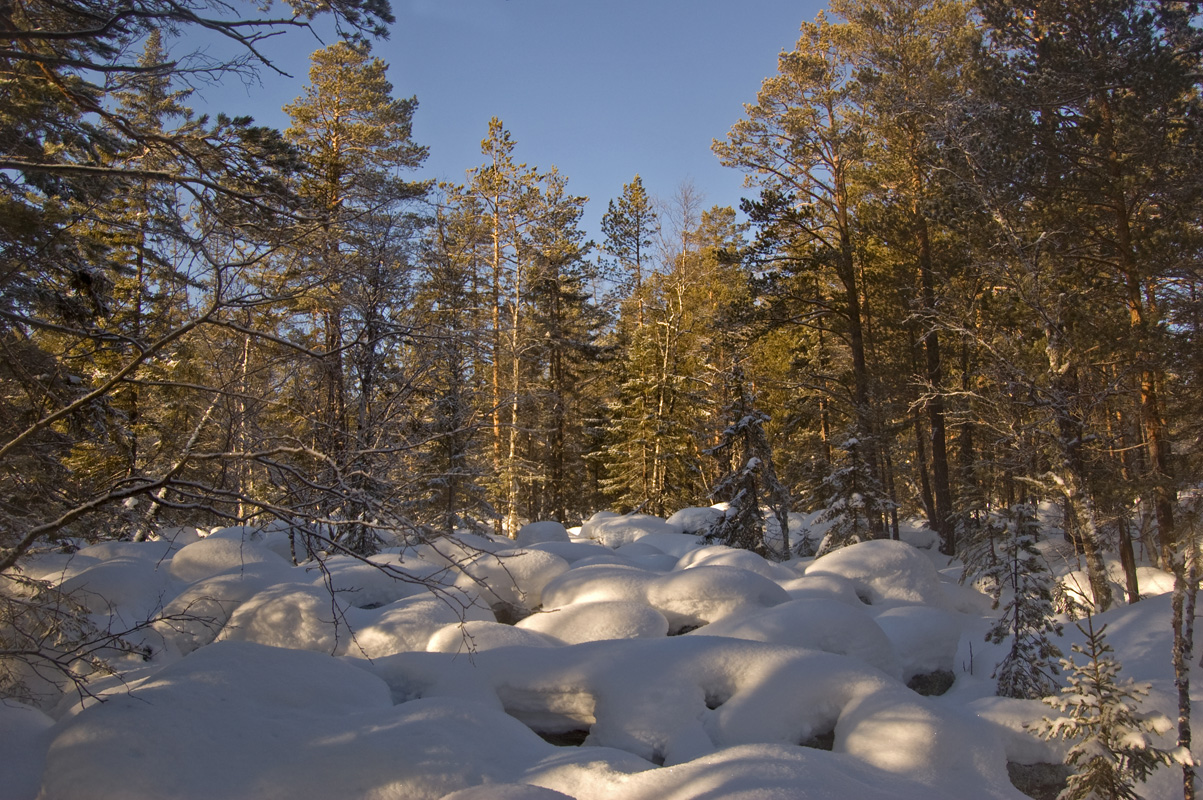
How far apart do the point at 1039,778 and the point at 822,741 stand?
161cm

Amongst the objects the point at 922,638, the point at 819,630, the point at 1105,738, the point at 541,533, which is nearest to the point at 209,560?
the point at 541,533

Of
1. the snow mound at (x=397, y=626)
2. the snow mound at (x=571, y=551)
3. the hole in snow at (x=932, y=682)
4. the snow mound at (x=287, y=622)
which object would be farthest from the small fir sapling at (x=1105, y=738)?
the snow mound at (x=571, y=551)

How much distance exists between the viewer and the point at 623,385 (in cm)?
2541

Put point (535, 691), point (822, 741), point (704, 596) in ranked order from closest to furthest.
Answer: point (822, 741) < point (535, 691) < point (704, 596)

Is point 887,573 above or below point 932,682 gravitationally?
above

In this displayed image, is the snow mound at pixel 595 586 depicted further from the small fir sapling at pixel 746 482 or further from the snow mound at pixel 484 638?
the small fir sapling at pixel 746 482

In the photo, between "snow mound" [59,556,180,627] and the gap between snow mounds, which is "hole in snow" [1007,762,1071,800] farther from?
"snow mound" [59,556,180,627]

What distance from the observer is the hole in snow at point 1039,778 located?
5168 millimetres

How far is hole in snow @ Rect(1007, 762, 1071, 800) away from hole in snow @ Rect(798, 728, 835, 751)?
1234mm

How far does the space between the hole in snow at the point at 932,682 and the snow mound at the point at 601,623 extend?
2.54 m

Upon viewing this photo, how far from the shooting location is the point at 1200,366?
9781mm

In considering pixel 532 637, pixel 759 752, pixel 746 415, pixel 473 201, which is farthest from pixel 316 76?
pixel 759 752

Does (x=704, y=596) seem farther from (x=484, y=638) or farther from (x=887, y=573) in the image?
(x=887, y=573)

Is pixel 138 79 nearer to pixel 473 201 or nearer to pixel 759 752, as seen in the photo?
pixel 759 752
